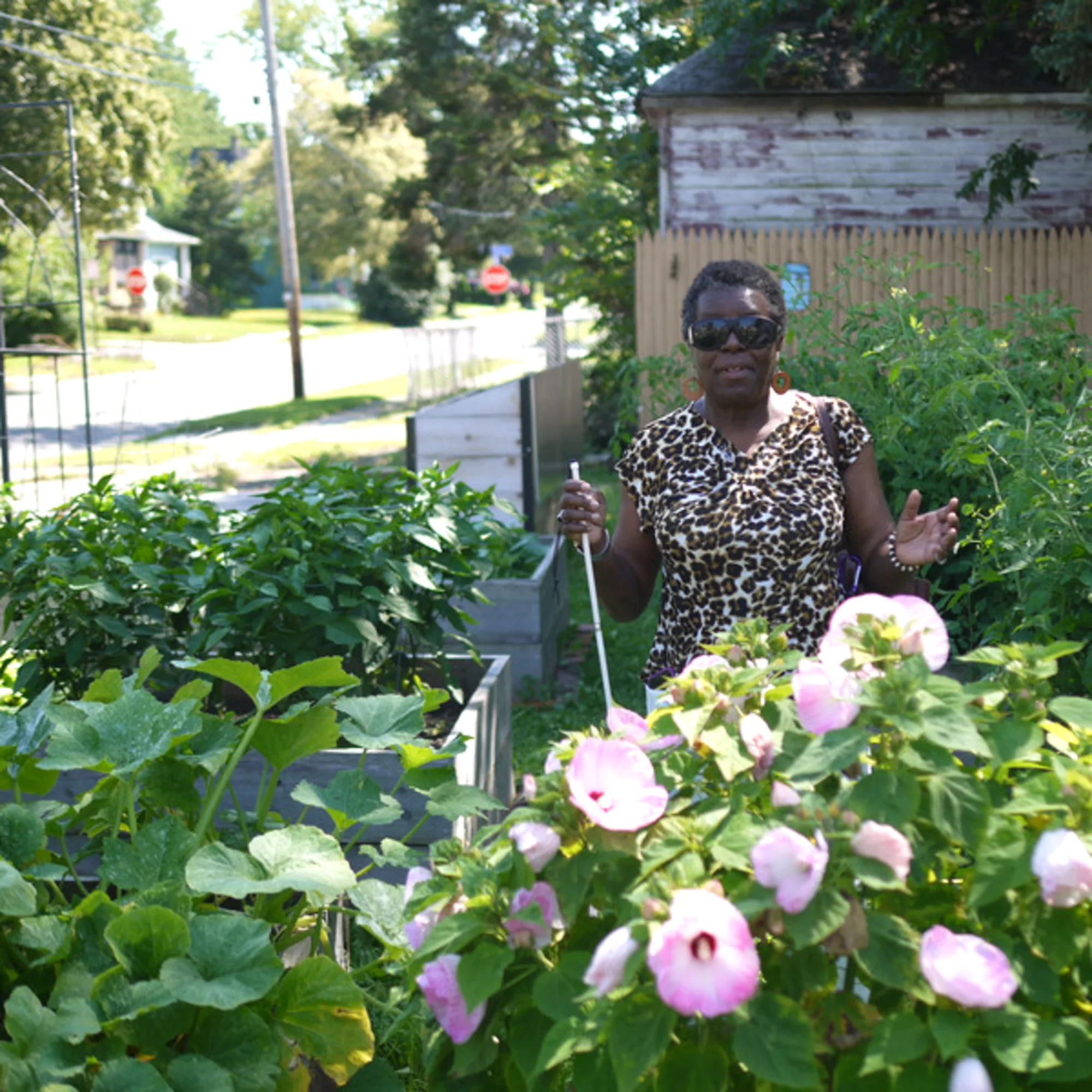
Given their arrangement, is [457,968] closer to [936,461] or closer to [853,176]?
[936,461]

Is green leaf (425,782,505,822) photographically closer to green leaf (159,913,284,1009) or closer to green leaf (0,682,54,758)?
green leaf (159,913,284,1009)

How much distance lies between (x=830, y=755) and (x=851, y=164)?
1329 centimetres

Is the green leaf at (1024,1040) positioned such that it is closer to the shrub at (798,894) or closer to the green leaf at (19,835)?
the shrub at (798,894)

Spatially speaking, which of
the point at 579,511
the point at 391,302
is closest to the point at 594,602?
the point at 579,511

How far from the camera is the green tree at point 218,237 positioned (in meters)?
71.9

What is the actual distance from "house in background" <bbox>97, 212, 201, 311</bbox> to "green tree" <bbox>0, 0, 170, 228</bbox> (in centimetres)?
2339

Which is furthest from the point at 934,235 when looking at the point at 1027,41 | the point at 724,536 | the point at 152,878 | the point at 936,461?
the point at 152,878

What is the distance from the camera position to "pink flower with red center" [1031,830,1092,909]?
3.64 ft

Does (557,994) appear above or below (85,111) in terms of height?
below

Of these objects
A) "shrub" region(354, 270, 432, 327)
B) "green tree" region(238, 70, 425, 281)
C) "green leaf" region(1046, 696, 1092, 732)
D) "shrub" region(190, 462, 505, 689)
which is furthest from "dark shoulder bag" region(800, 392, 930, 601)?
"shrub" region(354, 270, 432, 327)

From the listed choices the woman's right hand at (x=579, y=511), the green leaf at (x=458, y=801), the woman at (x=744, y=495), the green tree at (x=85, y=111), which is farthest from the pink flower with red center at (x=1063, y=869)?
the green tree at (x=85, y=111)

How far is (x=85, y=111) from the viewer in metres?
31.9


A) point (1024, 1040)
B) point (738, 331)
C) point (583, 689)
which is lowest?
point (583, 689)

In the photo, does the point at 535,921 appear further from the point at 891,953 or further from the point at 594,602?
the point at 594,602
